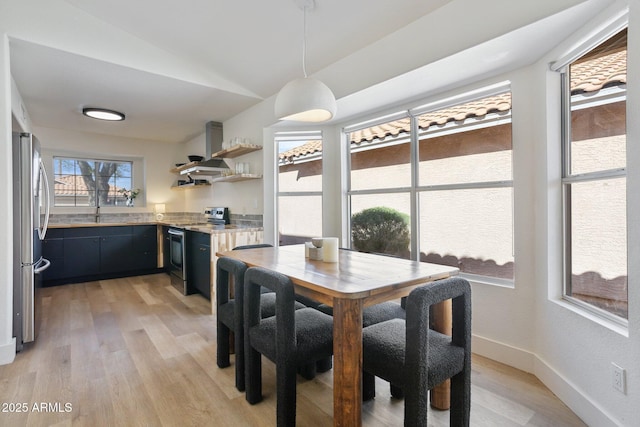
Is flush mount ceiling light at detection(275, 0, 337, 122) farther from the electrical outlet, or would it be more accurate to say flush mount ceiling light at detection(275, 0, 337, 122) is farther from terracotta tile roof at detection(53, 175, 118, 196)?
terracotta tile roof at detection(53, 175, 118, 196)

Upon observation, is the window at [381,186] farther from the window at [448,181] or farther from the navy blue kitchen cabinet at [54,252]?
the navy blue kitchen cabinet at [54,252]

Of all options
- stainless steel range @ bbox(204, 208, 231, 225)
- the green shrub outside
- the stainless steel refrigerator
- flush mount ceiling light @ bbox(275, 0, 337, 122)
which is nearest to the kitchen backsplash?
stainless steel range @ bbox(204, 208, 231, 225)

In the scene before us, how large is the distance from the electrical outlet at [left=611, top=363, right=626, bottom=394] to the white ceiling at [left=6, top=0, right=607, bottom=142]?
5.95ft

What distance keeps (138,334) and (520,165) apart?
3.54 meters

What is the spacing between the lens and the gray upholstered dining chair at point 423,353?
129cm

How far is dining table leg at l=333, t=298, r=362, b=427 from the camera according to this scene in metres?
1.35

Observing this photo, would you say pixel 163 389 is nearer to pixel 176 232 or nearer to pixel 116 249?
pixel 176 232

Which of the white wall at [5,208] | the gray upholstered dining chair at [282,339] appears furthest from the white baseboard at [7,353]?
the gray upholstered dining chair at [282,339]

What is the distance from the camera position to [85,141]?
5.21 m

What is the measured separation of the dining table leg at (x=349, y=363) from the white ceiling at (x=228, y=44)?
1824 millimetres

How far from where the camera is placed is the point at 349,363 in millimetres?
1353

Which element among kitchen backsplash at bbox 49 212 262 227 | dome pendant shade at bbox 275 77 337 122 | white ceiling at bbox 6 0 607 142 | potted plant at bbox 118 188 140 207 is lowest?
kitchen backsplash at bbox 49 212 262 227

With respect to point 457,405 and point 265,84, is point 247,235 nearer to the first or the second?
point 265,84

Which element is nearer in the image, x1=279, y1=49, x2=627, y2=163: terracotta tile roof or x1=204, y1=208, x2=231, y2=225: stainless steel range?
x1=279, y1=49, x2=627, y2=163: terracotta tile roof
